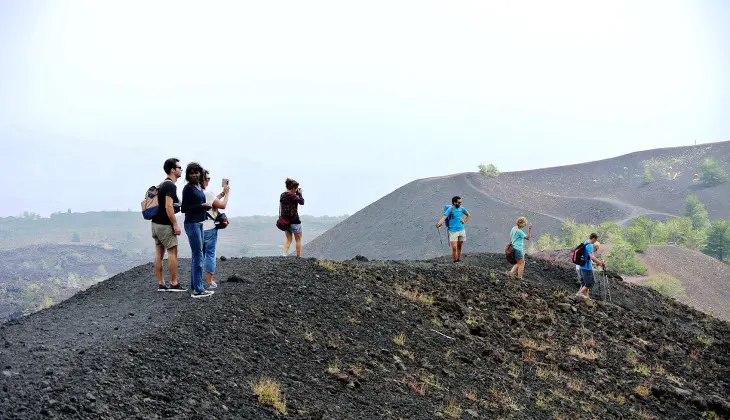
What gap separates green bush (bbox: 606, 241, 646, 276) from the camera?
1548 inches

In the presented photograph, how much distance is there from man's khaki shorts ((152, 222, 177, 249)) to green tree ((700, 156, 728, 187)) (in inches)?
2941

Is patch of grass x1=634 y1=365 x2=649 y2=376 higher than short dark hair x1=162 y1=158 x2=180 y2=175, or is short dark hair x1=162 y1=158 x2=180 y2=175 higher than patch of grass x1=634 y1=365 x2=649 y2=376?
short dark hair x1=162 y1=158 x2=180 y2=175

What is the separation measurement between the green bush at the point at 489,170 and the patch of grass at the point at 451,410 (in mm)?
62893

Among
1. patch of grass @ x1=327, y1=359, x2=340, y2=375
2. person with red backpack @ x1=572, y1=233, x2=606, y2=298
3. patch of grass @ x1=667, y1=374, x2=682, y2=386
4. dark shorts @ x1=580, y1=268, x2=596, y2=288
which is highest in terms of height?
person with red backpack @ x1=572, y1=233, x2=606, y2=298

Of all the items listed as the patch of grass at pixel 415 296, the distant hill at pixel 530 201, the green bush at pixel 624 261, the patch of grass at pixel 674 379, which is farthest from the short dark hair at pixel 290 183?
the distant hill at pixel 530 201

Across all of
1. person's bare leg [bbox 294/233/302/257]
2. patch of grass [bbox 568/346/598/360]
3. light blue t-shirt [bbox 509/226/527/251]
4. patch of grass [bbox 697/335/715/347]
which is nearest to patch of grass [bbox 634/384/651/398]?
patch of grass [bbox 568/346/598/360]

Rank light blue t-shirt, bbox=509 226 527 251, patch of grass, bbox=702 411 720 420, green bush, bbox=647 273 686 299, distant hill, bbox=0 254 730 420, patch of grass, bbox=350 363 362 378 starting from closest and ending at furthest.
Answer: distant hill, bbox=0 254 730 420
patch of grass, bbox=350 363 362 378
patch of grass, bbox=702 411 720 420
light blue t-shirt, bbox=509 226 527 251
green bush, bbox=647 273 686 299

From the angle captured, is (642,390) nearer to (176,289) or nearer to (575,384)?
(575,384)

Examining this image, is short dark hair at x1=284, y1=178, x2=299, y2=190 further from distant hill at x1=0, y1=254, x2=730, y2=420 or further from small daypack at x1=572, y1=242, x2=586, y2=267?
small daypack at x1=572, y1=242, x2=586, y2=267

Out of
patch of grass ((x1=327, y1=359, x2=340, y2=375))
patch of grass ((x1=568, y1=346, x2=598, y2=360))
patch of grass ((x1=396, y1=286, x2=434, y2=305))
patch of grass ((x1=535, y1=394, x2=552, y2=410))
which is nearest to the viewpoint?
patch of grass ((x1=327, y1=359, x2=340, y2=375))

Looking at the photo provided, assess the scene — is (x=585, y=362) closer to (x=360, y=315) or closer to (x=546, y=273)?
(x=360, y=315)

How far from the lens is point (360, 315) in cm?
1315

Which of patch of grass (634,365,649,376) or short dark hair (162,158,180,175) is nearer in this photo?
short dark hair (162,158,180,175)

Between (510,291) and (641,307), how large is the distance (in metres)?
6.51
